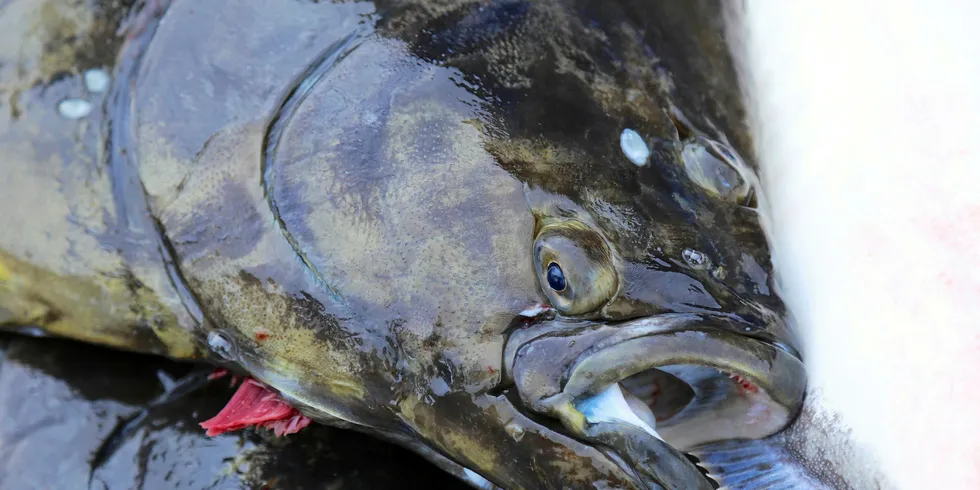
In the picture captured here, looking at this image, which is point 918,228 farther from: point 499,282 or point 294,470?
point 294,470

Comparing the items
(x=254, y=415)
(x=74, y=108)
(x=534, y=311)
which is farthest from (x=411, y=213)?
(x=74, y=108)

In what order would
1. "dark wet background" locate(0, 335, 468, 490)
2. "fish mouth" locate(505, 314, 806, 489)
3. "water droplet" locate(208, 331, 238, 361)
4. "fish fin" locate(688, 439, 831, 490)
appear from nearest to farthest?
"fish mouth" locate(505, 314, 806, 489) → "fish fin" locate(688, 439, 831, 490) → "water droplet" locate(208, 331, 238, 361) → "dark wet background" locate(0, 335, 468, 490)

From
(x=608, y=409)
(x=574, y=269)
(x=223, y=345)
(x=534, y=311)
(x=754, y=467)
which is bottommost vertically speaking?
(x=754, y=467)

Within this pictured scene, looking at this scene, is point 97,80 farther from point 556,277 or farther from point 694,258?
Answer: point 694,258

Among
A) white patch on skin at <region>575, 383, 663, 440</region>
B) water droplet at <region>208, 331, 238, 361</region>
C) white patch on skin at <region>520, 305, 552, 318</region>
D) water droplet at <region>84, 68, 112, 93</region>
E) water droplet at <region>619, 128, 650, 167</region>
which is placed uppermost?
water droplet at <region>84, 68, 112, 93</region>

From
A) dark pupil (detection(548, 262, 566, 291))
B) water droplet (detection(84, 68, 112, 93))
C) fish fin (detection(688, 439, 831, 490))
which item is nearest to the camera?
dark pupil (detection(548, 262, 566, 291))

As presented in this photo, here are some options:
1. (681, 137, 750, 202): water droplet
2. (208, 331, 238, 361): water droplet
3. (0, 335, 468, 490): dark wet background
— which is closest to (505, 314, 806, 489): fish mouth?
(681, 137, 750, 202): water droplet

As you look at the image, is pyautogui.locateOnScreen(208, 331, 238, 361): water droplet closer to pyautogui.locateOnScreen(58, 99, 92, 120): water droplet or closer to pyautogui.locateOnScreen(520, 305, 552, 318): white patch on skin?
pyautogui.locateOnScreen(58, 99, 92, 120): water droplet
